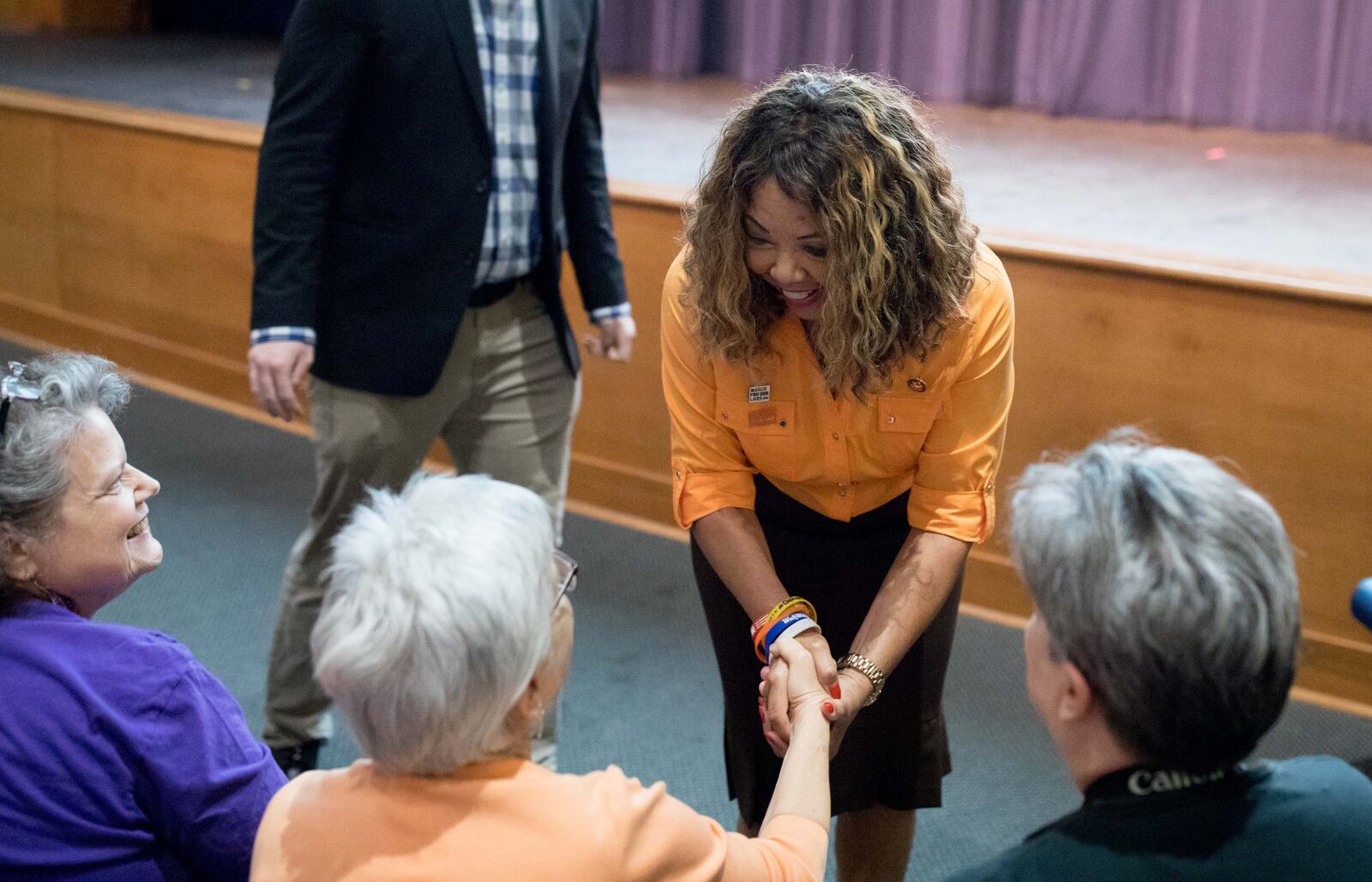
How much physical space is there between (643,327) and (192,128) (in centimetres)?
168

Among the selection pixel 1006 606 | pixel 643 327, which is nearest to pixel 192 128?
pixel 643 327

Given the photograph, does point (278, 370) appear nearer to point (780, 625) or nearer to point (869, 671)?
point (780, 625)

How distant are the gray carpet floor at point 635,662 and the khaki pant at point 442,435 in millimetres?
254

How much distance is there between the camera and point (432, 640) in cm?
107

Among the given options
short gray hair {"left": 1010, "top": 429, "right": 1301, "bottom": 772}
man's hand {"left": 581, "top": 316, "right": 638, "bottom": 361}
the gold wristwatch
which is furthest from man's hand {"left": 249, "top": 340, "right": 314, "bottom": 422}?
short gray hair {"left": 1010, "top": 429, "right": 1301, "bottom": 772}

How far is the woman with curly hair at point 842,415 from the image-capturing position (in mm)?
1533

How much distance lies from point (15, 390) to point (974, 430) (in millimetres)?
1047

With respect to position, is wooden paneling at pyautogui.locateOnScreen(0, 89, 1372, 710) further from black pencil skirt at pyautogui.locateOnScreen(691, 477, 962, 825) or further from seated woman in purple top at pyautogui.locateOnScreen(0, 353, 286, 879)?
seated woman in purple top at pyautogui.locateOnScreen(0, 353, 286, 879)

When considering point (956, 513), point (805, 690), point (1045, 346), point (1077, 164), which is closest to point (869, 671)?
point (805, 690)

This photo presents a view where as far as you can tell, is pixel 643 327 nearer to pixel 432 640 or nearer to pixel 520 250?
pixel 520 250

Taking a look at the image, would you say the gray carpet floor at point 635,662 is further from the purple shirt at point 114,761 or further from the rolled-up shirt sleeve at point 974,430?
the purple shirt at point 114,761

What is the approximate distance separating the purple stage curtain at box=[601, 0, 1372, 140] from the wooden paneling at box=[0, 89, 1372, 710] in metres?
2.30

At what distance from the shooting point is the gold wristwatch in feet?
5.33

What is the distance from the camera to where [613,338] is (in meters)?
2.53
